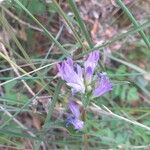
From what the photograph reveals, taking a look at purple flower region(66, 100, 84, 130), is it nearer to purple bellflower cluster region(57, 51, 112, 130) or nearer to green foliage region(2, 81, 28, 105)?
purple bellflower cluster region(57, 51, 112, 130)

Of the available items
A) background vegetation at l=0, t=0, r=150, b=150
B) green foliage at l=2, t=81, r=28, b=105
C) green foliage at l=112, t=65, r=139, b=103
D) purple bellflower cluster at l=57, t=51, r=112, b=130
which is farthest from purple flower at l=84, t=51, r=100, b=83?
green foliage at l=112, t=65, r=139, b=103

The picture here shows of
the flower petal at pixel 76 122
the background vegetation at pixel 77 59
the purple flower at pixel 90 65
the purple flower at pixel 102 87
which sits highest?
the purple flower at pixel 90 65

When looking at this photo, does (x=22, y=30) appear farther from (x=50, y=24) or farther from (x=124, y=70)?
(x=124, y=70)

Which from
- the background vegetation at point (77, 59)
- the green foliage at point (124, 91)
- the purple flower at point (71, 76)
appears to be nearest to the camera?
the purple flower at point (71, 76)

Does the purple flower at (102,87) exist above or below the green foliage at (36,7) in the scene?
below

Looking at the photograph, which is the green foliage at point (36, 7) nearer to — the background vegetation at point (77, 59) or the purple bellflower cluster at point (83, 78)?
the background vegetation at point (77, 59)

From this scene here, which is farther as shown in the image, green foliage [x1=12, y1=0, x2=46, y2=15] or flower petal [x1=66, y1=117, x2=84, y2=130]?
green foliage [x1=12, y1=0, x2=46, y2=15]

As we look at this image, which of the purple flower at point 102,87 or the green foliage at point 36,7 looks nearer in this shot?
the purple flower at point 102,87

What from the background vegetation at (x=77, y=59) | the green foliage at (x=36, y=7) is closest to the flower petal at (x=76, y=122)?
the background vegetation at (x=77, y=59)

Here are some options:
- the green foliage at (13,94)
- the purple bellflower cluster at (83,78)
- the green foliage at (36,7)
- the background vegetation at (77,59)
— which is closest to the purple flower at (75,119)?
the purple bellflower cluster at (83,78)

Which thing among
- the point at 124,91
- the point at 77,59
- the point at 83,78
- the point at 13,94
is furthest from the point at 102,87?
the point at 124,91

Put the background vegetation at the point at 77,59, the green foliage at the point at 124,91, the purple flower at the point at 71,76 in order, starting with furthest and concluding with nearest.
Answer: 1. the green foliage at the point at 124,91
2. the background vegetation at the point at 77,59
3. the purple flower at the point at 71,76
